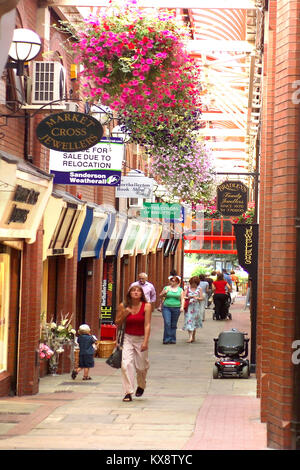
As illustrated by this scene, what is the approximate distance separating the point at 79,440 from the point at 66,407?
2977mm

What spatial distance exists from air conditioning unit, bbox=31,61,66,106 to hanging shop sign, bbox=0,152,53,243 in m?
1.06

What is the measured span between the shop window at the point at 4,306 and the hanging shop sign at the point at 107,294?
849 centimetres

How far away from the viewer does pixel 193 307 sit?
882 inches

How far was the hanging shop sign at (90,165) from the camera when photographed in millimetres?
14609

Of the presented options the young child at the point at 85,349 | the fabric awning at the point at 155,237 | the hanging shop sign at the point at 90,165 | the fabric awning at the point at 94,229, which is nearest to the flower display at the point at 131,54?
the hanging shop sign at the point at 90,165

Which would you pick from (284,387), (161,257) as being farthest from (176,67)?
(161,257)

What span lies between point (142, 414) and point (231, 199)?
15.6m

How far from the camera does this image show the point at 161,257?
4003cm

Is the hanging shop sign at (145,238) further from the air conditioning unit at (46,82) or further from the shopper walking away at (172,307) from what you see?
the air conditioning unit at (46,82)

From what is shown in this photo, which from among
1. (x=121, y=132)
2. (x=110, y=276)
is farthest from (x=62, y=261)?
(x=110, y=276)

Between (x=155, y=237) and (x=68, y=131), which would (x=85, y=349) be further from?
(x=155, y=237)

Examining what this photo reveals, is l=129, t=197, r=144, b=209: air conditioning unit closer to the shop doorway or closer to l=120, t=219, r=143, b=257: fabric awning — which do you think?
l=120, t=219, r=143, b=257: fabric awning

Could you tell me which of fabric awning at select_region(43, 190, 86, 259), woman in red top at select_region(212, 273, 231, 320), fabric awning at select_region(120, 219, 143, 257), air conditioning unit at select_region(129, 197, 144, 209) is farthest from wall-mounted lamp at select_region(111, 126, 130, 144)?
woman in red top at select_region(212, 273, 231, 320)
